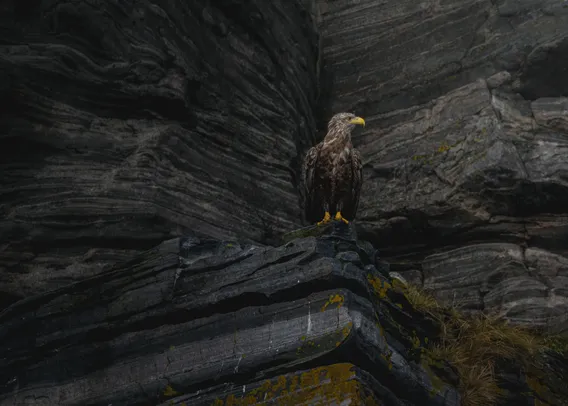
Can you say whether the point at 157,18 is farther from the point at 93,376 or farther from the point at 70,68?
the point at 93,376

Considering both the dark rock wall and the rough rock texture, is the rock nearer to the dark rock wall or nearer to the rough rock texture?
the dark rock wall

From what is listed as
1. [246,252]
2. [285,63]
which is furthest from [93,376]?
[285,63]

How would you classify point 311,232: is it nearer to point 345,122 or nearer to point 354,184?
point 354,184

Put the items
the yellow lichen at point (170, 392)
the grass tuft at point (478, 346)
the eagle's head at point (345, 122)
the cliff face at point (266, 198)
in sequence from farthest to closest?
the eagle's head at point (345, 122), the grass tuft at point (478, 346), the cliff face at point (266, 198), the yellow lichen at point (170, 392)

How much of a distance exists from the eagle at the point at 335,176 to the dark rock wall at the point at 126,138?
102 centimetres

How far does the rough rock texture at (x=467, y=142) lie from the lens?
1061 centimetres

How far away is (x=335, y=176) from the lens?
9.98 m

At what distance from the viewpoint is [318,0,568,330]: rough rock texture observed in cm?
1061

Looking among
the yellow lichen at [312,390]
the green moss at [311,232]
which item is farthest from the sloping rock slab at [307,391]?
the green moss at [311,232]

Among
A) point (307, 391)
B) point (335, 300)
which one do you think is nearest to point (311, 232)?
point (335, 300)

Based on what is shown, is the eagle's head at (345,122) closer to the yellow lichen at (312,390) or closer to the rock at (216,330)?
the rock at (216,330)

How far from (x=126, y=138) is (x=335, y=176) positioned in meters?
2.79

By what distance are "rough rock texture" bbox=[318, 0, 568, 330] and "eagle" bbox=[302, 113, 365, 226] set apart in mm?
1761

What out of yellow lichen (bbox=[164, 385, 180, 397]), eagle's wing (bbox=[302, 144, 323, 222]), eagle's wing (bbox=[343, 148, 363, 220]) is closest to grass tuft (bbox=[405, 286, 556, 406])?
eagle's wing (bbox=[343, 148, 363, 220])
